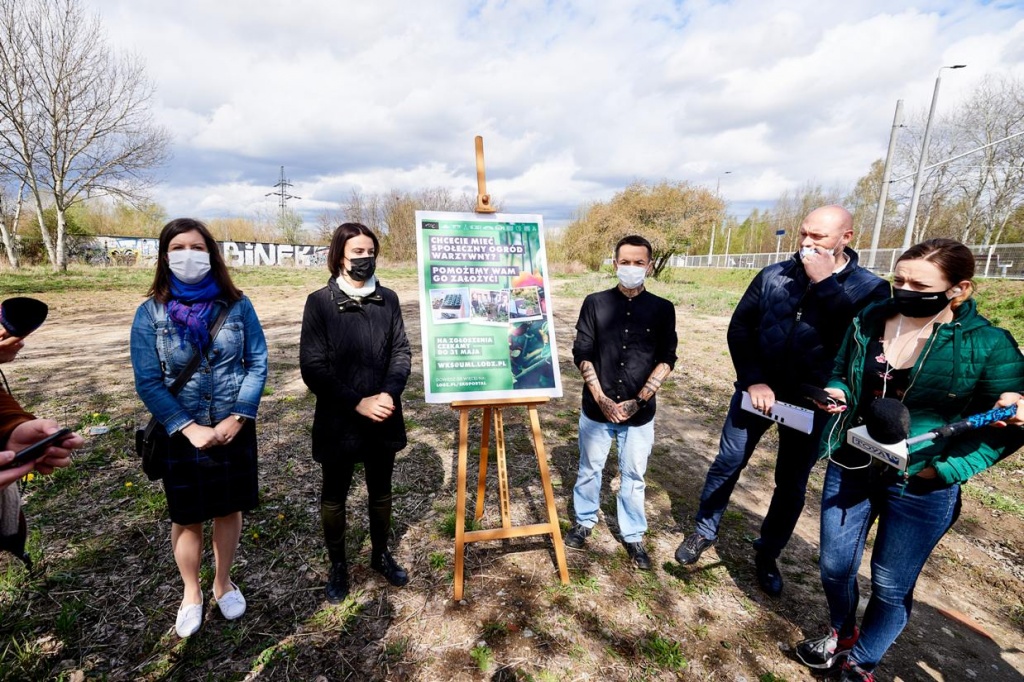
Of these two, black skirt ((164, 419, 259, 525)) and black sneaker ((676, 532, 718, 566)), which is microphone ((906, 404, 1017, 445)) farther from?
black skirt ((164, 419, 259, 525))

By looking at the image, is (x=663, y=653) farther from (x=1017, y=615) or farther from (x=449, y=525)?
(x=1017, y=615)

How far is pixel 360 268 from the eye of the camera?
2371 mm

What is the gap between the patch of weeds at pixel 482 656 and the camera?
7.32ft

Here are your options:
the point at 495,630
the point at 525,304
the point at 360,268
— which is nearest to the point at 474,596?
the point at 495,630

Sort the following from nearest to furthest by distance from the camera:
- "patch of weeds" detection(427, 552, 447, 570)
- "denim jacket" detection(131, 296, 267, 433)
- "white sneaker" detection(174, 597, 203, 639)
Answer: "denim jacket" detection(131, 296, 267, 433)
"white sneaker" detection(174, 597, 203, 639)
"patch of weeds" detection(427, 552, 447, 570)

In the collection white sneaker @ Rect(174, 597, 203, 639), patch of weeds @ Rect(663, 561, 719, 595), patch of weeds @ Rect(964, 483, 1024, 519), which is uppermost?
white sneaker @ Rect(174, 597, 203, 639)

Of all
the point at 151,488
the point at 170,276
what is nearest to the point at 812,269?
the point at 170,276

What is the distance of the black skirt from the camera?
2125 mm

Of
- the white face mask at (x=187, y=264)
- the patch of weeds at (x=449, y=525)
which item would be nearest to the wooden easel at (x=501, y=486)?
the patch of weeds at (x=449, y=525)

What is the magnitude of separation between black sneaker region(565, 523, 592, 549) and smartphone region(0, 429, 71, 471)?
281 cm

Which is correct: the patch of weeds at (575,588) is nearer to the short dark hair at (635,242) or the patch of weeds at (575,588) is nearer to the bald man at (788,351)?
the bald man at (788,351)

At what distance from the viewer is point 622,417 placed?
277cm

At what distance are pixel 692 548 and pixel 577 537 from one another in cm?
79

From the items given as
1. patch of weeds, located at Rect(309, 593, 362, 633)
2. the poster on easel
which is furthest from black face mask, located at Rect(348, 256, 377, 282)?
patch of weeds, located at Rect(309, 593, 362, 633)
